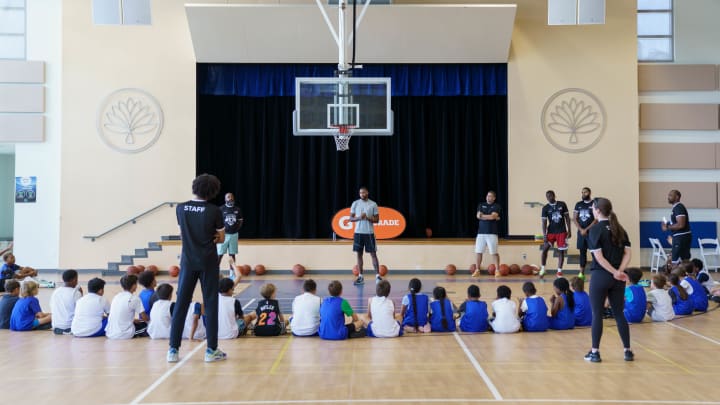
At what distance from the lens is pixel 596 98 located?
16344 millimetres

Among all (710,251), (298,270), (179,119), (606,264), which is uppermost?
(179,119)

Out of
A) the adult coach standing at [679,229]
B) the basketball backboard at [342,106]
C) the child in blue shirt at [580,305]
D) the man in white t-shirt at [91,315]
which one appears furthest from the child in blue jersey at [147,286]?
the adult coach standing at [679,229]

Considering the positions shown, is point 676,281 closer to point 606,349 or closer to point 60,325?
point 606,349

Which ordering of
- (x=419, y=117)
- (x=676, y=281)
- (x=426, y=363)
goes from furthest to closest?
(x=419, y=117)
(x=676, y=281)
(x=426, y=363)

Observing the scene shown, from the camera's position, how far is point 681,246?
12.3 meters

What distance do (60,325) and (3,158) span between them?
1622 cm

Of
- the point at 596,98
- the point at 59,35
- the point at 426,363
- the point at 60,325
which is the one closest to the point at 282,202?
the point at 59,35

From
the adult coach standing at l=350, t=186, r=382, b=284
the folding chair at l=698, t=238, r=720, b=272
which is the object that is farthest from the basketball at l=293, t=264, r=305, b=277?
the folding chair at l=698, t=238, r=720, b=272

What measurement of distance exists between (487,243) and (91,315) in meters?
9.39

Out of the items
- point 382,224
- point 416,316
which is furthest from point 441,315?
point 382,224

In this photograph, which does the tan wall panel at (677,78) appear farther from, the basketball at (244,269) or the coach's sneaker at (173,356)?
the coach's sneaker at (173,356)

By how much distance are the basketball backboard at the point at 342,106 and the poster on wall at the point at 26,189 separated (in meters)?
8.42

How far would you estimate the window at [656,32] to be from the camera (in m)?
17.2

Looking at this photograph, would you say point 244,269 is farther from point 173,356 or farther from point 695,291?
point 695,291
